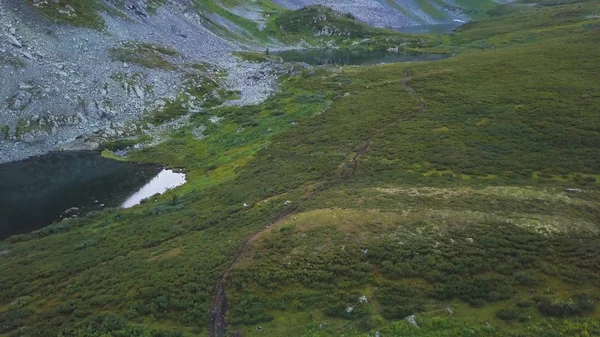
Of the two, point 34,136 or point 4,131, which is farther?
point 34,136

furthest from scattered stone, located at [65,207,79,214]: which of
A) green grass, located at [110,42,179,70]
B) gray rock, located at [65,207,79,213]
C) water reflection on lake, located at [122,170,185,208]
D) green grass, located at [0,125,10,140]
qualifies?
green grass, located at [110,42,179,70]

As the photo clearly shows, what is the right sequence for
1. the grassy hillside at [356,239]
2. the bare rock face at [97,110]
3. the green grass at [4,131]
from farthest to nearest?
the bare rock face at [97,110] < the green grass at [4,131] < the grassy hillside at [356,239]

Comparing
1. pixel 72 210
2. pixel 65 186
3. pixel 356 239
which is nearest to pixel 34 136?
pixel 65 186

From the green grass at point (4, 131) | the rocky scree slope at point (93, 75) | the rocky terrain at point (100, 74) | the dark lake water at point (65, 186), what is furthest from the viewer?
the rocky terrain at point (100, 74)

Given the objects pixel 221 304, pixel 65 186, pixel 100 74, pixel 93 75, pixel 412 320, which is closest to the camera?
pixel 412 320

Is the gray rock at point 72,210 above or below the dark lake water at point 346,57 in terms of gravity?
below

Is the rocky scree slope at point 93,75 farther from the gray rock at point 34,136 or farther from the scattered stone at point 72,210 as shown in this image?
the scattered stone at point 72,210

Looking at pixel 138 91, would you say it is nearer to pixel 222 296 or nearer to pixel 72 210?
pixel 72 210

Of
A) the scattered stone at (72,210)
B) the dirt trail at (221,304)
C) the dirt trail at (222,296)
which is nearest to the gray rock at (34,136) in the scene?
the scattered stone at (72,210)
